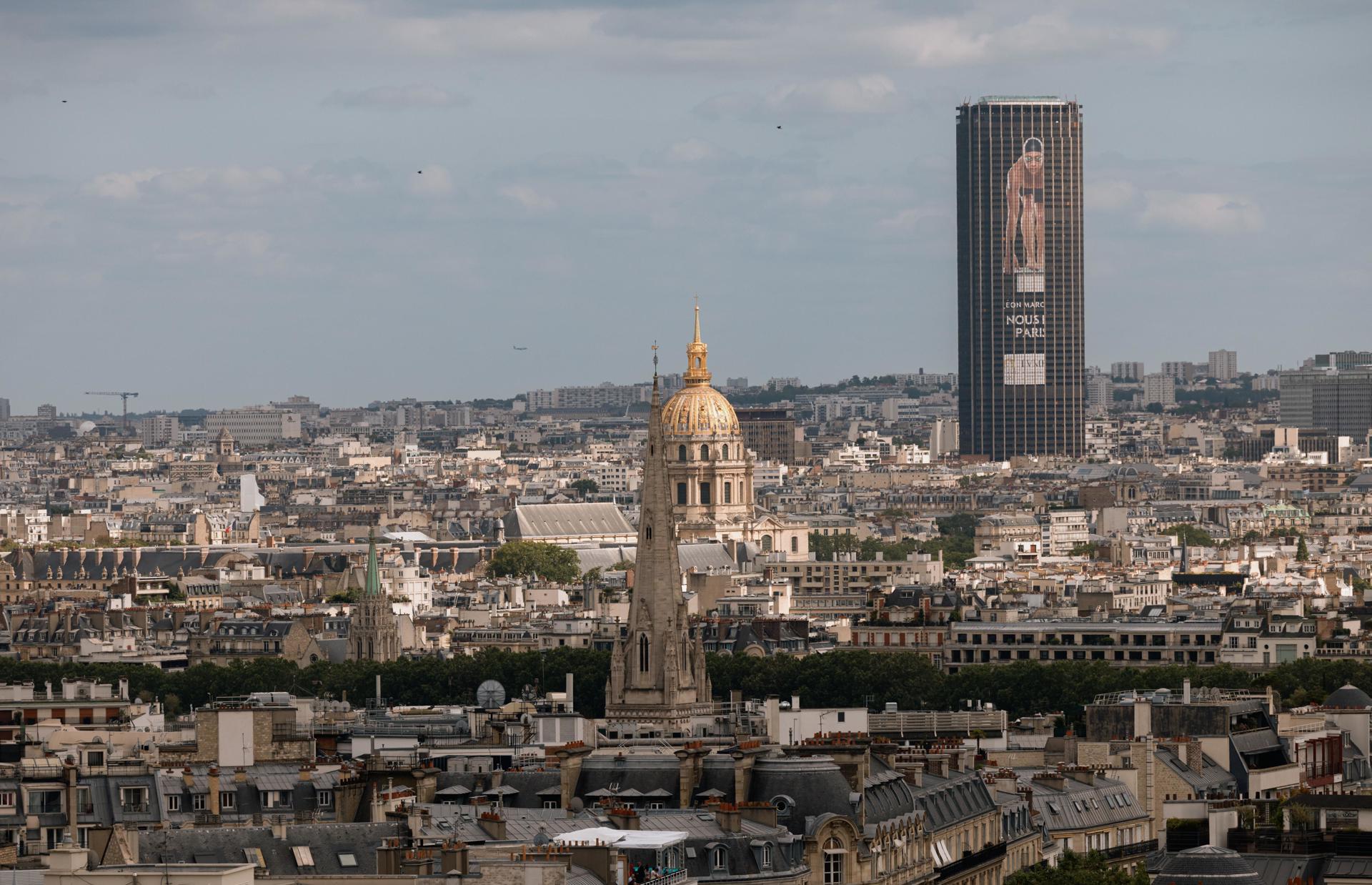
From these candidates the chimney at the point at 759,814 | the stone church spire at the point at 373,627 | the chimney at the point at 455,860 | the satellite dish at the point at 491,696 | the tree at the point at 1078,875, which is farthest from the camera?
the stone church spire at the point at 373,627

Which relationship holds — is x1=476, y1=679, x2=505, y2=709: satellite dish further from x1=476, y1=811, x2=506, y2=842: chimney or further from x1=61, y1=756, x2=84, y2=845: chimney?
x1=476, y1=811, x2=506, y2=842: chimney

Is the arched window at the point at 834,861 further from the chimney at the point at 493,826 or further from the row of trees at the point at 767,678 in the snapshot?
the row of trees at the point at 767,678

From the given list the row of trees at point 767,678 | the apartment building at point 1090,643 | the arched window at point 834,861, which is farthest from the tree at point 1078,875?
the apartment building at point 1090,643

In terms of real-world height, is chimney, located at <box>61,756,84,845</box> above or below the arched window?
above

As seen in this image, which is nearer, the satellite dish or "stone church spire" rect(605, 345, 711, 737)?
the satellite dish

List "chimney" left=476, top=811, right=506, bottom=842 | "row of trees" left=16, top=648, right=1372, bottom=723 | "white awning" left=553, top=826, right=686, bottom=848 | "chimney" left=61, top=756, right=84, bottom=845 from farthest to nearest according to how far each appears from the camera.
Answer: "row of trees" left=16, top=648, right=1372, bottom=723, "chimney" left=61, top=756, right=84, bottom=845, "chimney" left=476, top=811, right=506, bottom=842, "white awning" left=553, top=826, right=686, bottom=848

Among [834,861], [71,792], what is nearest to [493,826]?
[834,861]

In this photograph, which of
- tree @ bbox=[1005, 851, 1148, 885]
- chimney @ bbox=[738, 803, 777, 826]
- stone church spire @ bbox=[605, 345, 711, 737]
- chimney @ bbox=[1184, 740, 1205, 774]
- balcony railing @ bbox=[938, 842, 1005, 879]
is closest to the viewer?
chimney @ bbox=[738, 803, 777, 826]

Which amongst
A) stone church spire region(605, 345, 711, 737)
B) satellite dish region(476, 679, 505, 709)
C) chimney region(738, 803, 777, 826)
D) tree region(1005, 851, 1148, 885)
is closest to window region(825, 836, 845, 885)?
chimney region(738, 803, 777, 826)
